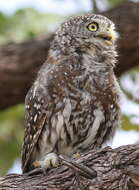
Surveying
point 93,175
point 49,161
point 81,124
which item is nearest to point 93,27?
point 81,124

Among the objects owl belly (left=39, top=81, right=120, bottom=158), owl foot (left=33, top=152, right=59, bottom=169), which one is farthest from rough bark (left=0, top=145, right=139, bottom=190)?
owl belly (left=39, top=81, right=120, bottom=158)

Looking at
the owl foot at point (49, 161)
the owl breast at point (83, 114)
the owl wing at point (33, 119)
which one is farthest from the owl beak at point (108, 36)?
the owl foot at point (49, 161)

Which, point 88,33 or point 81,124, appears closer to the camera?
point 81,124

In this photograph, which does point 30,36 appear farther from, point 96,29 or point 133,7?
point 96,29

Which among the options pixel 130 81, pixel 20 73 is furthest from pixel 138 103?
pixel 20 73

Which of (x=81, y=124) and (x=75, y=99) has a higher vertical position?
(x=75, y=99)

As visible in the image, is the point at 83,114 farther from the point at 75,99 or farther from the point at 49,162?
the point at 49,162

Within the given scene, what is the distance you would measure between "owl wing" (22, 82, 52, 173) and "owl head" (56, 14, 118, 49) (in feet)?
1.98

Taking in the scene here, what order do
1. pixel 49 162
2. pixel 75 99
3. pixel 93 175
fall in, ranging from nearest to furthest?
pixel 93 175
pixel 49 162
pixel 75 99

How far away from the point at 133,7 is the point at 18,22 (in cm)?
167

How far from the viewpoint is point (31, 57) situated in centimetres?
903

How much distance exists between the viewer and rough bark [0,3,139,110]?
8.95 metres

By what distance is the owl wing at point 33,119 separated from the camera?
21.2ft

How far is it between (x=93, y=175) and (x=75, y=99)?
932mm
